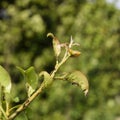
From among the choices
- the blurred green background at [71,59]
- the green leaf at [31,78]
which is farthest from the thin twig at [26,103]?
the blurred green background at [71,59]

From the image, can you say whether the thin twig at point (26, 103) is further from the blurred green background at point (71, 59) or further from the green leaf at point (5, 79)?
the blurred green background at point (71, 59)

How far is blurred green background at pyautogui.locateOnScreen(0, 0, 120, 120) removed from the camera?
7945mm

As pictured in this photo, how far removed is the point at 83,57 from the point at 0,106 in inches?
298

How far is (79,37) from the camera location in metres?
8.41

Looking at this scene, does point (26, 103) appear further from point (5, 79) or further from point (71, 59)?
point (71, 59)

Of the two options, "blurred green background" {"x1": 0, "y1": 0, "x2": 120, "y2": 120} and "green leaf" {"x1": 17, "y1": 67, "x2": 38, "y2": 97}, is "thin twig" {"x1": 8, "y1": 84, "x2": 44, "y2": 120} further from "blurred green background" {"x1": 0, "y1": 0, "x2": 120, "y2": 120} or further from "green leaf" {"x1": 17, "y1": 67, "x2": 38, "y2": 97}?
"blurred green background" {"x1": 0, "y1": 0, "x2": 120, "y2": 120}

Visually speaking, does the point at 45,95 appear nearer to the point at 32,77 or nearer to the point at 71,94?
the point at 71,94

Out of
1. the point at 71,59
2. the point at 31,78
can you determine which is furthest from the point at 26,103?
the point at 71,59

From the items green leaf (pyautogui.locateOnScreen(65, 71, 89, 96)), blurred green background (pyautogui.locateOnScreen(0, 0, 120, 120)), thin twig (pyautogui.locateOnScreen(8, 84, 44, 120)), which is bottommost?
blurred green background (pyautogui.locateOnScreen(0, 0, 120, 120))

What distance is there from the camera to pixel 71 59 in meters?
8.39

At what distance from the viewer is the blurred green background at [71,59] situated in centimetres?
795

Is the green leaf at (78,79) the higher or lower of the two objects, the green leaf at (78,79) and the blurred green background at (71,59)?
the higher

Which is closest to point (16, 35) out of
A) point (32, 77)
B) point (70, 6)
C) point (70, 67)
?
point (70, 67)

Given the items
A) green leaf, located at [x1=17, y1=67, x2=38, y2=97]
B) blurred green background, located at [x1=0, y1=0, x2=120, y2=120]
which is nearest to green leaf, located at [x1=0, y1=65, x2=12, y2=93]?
green leaf, located at [x1=17, y1=67, x2=38, y2=97]
